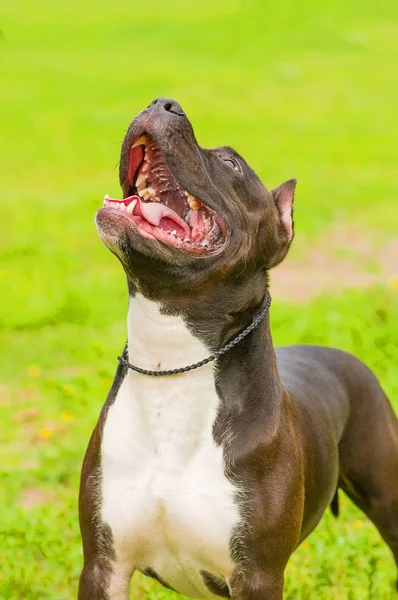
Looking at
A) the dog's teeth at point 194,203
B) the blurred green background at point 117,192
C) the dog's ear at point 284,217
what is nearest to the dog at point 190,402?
the dog's teeth at point 194,203

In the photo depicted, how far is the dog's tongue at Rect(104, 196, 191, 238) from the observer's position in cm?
348

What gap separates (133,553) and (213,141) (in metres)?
13.6

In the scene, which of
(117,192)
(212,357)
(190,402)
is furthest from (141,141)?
(117,192)

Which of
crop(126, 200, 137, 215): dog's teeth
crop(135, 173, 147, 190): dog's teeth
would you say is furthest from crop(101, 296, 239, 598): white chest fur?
crop(135, 173, 147, 190): dog's teeth

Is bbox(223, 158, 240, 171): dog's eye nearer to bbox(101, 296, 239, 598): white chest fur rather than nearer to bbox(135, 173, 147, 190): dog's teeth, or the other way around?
bbox(135, 173, 147, 190): dog's teeth

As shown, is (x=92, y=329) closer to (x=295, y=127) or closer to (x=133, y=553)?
(x=133, y=553)

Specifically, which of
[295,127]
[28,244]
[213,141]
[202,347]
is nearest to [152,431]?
[202,347]

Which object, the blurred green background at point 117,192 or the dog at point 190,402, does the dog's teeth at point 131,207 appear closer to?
the dog at point 190,402

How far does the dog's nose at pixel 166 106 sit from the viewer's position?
3.50 meters

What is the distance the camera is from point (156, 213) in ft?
11.7

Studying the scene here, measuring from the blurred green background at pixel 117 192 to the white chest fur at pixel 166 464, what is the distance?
691mm

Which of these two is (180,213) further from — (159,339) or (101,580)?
(101,580)

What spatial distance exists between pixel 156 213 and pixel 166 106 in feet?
1.20

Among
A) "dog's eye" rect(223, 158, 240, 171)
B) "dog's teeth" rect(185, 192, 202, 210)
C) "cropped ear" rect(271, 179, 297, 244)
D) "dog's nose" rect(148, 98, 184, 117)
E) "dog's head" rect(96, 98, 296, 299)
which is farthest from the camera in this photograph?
"cropped ear" rect(271, 179, 297, 244)
